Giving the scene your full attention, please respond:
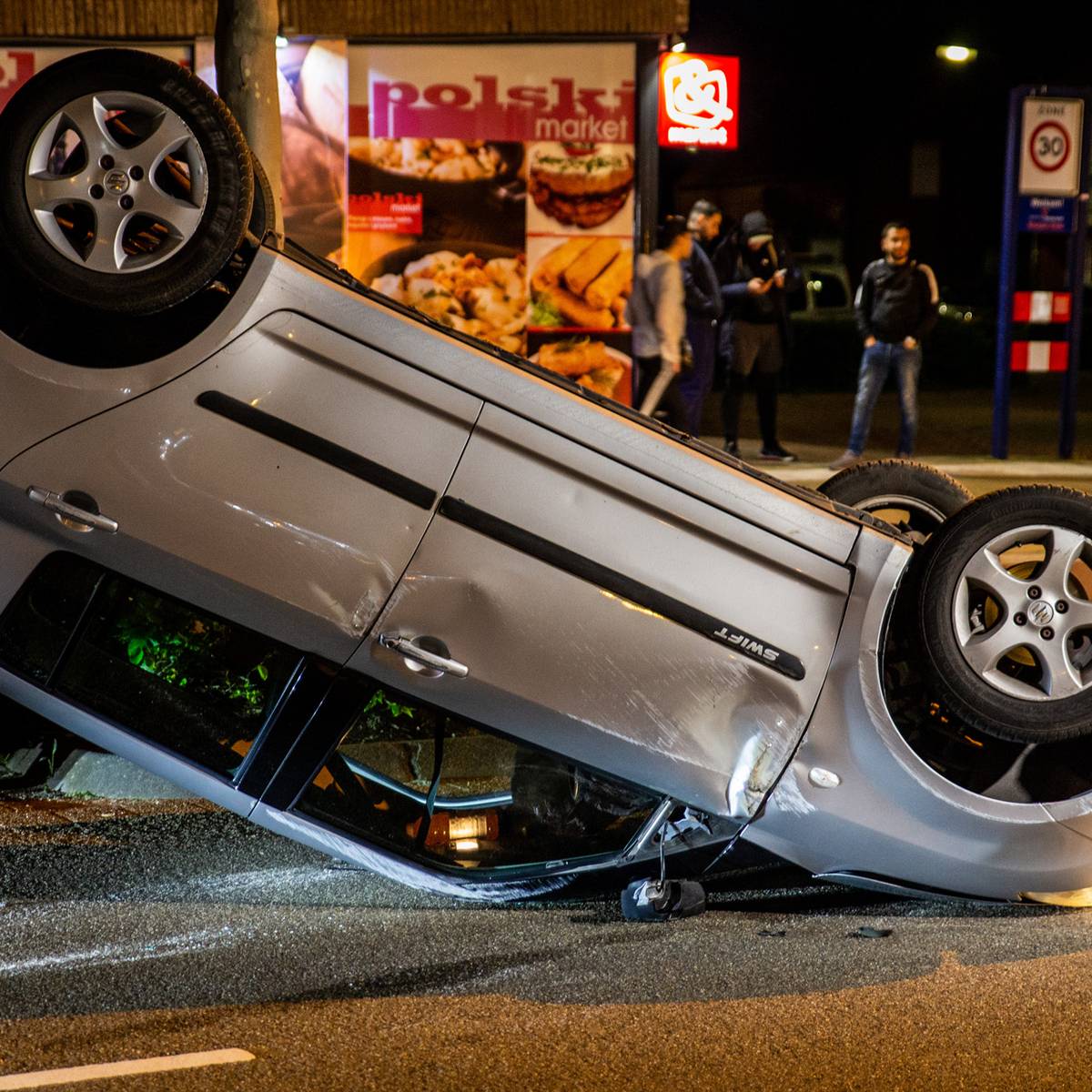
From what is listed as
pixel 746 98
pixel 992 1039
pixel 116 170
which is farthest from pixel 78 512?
pixel 746 98

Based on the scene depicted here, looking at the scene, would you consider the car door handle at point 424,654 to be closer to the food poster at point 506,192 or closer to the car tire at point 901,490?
the car tire at point 901,490

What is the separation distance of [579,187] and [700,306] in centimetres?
125

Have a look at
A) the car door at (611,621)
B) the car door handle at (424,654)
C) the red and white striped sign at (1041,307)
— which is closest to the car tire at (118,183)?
the car door at (611,621)

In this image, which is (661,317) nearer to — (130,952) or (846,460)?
(846,460)

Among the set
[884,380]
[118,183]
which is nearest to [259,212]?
[118,183]

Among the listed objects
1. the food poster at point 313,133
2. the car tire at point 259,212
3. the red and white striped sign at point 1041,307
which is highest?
the food poster at point 313,133

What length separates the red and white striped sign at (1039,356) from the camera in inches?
572

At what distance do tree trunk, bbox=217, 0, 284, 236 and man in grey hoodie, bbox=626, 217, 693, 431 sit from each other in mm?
4134

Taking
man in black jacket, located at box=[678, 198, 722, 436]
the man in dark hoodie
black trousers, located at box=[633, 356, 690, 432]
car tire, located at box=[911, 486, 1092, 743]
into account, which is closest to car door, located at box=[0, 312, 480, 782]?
car tire, located at box=[911, 486, 1092, 743]

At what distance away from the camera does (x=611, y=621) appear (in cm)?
427

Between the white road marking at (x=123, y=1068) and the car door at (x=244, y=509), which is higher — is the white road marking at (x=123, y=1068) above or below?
below

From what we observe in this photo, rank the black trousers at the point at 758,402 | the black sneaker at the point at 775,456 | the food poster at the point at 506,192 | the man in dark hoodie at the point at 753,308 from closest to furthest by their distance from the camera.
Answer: the food poster at the point at 506,192 → the man in dark hoodie at the point at 753,308 → the black trousers at the point at 758,402 → the black sneaker at the point at 775,456

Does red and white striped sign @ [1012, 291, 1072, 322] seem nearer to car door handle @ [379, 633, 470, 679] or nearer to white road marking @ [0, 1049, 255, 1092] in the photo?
car door handle @ [379, 633, 470, 679]

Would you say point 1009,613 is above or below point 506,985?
above
